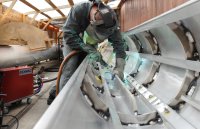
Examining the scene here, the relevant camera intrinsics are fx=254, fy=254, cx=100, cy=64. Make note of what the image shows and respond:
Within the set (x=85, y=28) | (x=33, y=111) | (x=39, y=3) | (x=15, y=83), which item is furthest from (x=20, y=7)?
(x=85, y=28)

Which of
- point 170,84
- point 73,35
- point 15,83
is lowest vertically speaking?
point 15,83

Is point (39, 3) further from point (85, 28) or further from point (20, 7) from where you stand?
point (85, 28)

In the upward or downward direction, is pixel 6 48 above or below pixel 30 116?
above

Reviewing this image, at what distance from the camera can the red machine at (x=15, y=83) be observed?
12.0ft

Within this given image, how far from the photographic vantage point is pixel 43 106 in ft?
13.5

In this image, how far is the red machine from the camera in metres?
3.66

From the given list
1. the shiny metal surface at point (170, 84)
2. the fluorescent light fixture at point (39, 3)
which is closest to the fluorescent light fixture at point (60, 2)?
the fluorescent light fixture at point (39, 3)

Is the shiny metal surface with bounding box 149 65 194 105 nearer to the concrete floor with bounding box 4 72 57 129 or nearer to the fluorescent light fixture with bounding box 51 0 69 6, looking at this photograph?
the concrete floor with bounding box 4 72 57 129

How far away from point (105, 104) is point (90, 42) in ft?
5.11

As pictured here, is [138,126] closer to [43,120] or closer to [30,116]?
[43,120]

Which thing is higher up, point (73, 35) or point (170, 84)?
point (73, 35)

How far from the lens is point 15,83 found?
386 cm

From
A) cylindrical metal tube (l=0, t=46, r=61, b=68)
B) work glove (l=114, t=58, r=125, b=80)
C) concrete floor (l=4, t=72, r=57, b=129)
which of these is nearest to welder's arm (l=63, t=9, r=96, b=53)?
work glove (l=114, t=58, r=125, b=80)

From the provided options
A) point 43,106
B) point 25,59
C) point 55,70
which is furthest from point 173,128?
point 55,70
